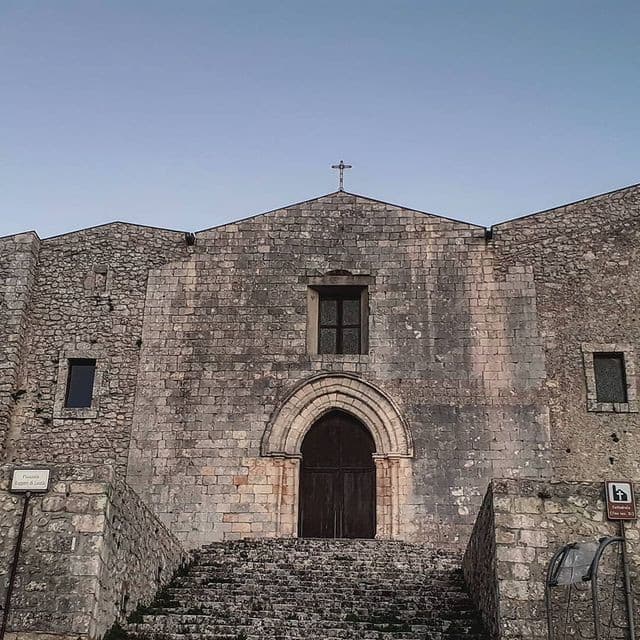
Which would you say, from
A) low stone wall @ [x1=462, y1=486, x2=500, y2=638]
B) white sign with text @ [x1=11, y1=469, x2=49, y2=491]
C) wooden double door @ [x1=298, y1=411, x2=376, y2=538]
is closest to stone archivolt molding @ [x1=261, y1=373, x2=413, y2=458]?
wooden double door @ [x1=298, y1=411, x2=376, y2=538]

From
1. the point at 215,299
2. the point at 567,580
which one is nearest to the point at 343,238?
the point at 215,299

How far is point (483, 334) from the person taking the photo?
16766mm

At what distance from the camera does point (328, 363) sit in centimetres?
1675

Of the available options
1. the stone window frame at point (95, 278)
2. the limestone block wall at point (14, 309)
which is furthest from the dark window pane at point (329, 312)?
the limestone block wall at point (14, 309)

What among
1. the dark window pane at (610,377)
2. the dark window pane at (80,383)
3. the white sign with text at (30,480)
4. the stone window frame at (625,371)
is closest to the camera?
the white sign with text at (30,480)

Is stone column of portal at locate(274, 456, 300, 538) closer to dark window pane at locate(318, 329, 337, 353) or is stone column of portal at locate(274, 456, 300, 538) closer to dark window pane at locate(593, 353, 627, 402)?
dark window pane at locate(318, 329, 337, 353)

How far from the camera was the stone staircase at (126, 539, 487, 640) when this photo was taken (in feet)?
34.1

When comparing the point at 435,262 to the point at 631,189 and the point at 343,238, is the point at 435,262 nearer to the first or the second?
the point at 343,238

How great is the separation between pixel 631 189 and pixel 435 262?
3.87m

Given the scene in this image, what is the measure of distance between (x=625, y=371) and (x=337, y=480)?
206 inches

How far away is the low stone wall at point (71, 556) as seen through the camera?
9617 mm

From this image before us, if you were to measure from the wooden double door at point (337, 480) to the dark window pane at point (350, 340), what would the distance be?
1.24m

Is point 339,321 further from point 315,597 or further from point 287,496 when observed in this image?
point 315,597

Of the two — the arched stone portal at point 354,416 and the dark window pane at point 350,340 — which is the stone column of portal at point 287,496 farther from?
the dark window pane at point 350,340
